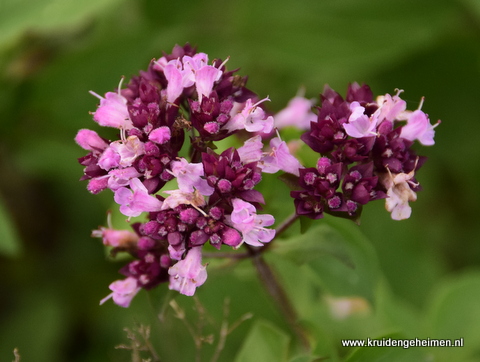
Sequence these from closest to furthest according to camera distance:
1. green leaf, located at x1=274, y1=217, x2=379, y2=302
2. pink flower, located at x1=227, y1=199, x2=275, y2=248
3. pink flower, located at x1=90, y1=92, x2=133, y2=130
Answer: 1. pink flower, located at x1=227, y1=199, x2=275, y2=248
2. pink flower, located at x1=90, y1=92, x2=133, y2=130
3. green leaf, located at x1=274, y1=217, x2=379, y2=302

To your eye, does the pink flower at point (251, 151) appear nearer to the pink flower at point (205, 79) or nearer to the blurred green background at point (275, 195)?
the pink flower at point (205, 79)

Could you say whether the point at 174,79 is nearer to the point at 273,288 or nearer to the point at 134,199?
the point at 134,199

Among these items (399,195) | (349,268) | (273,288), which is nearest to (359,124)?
(399,195)

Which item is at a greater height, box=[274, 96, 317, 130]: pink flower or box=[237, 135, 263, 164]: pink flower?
box=[274, 96, 317, 130]: pink flower

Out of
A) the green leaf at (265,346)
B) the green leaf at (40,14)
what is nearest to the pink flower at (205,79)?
the green leaf at (265,346)

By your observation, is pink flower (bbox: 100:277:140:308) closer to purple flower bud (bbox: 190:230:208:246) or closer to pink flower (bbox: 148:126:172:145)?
purple flower bud (bbox: 190:230:208:246)

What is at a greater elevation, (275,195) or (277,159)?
(275,195)

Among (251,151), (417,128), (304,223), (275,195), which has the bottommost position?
(304,223)

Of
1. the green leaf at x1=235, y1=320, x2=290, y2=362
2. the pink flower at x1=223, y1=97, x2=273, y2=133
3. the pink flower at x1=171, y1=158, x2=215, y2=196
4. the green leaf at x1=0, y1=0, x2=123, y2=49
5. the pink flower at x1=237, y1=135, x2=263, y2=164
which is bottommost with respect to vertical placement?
the green leaf at x1=235, y1=320, x2=290, y2=362

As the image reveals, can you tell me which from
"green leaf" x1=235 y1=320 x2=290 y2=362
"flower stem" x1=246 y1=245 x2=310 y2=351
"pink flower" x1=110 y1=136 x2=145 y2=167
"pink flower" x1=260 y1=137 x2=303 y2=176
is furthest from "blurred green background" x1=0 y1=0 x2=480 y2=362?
"pink flower" x1=110 y1=136 x2=145 y2=167
